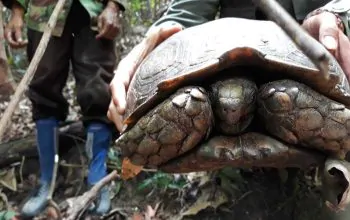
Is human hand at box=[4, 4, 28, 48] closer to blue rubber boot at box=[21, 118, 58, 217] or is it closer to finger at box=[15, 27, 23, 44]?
finger at box=[15, 27, 23, 44]

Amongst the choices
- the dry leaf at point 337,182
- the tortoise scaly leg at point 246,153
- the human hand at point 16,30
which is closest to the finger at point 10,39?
the human hand at point 16,30

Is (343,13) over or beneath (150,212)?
over

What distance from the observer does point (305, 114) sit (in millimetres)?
1351

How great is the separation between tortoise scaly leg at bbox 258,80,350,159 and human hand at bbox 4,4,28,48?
1.52 meters

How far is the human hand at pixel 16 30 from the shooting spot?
2.53 metres

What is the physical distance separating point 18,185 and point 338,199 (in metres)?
2.05

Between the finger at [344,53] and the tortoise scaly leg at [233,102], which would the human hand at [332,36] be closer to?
the finger at [344,53]

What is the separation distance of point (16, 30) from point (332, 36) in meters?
1.63

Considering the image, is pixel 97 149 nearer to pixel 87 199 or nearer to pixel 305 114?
pixel 87 199

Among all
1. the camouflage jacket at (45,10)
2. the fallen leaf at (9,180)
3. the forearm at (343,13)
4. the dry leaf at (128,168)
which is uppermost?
the forearm at (343,13)

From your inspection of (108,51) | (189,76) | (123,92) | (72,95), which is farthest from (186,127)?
(72,95)

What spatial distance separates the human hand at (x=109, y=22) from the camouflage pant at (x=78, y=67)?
0.45 feet

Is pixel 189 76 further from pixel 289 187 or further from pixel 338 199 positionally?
pixel 289 187

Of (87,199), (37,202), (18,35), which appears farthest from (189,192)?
(18,35)
